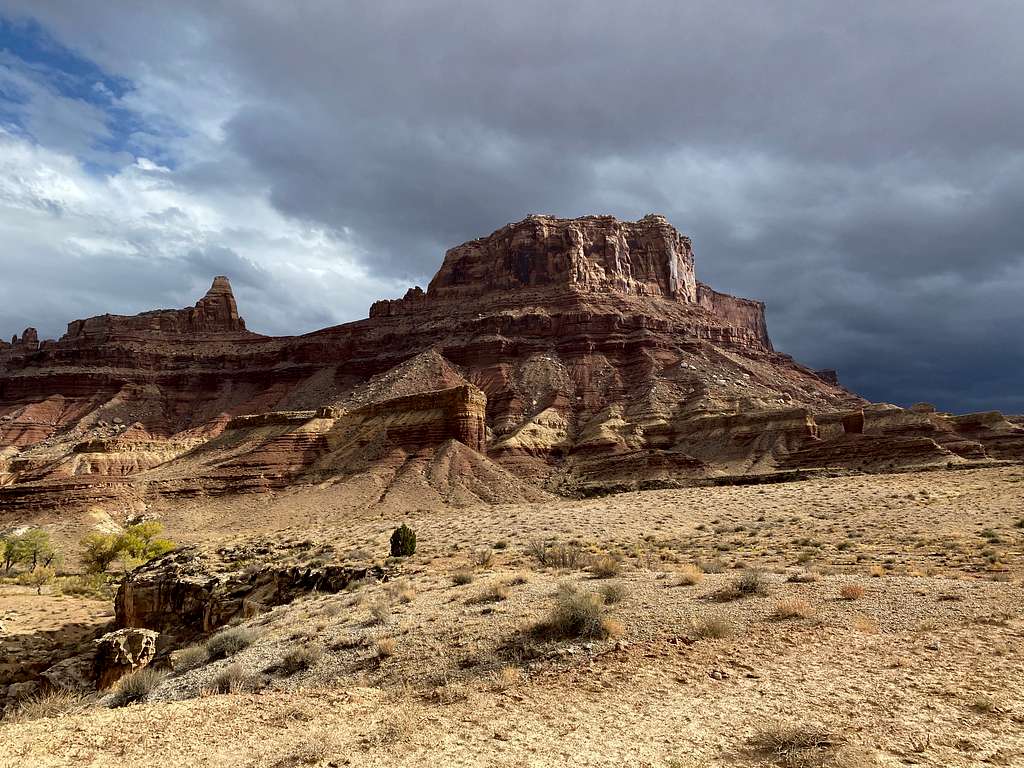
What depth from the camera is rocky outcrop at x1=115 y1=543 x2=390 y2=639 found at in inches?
817

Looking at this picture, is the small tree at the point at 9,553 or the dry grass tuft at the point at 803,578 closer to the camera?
the dry grass tuft at the point at 803,578

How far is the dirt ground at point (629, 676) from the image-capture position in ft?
24.6

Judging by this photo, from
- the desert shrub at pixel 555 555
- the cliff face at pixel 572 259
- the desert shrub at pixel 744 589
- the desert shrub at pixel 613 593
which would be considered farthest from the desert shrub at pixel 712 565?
the cliff face at pixel 572 259

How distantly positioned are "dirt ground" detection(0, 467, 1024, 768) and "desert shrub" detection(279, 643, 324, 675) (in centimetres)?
10

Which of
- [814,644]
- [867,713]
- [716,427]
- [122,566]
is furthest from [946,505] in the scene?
[122,566]

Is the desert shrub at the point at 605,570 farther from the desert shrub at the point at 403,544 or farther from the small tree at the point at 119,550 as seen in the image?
the small tree at the point at 119,550

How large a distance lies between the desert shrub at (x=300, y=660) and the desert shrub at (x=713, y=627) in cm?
711

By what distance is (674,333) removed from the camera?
4087 inches

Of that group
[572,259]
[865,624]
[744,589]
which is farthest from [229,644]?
[572,259]

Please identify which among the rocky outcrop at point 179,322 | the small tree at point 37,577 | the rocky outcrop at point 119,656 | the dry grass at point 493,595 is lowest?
the small tree at point 37,577

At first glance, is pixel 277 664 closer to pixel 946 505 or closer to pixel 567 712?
pixel 567 712

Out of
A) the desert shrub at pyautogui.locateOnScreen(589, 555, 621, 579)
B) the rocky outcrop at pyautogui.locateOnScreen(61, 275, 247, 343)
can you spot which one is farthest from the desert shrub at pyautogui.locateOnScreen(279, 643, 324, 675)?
the rocky outcrop at pyautogui.locateOnScreen(61, 275, 247, 343)

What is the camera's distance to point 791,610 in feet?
37.5

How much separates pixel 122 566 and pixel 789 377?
102 meters
